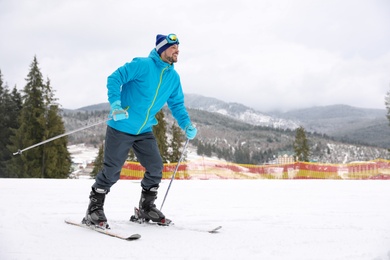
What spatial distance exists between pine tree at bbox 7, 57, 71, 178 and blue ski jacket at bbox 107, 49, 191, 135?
25428 millimetres

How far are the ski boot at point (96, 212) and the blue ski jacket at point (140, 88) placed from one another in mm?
674

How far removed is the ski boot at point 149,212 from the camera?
377 cm

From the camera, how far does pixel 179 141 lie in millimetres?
42406

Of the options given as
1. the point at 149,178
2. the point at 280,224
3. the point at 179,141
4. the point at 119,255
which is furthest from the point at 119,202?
the point at 179,141

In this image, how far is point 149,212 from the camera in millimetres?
3809

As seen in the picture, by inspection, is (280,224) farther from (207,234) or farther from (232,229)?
(207,234)

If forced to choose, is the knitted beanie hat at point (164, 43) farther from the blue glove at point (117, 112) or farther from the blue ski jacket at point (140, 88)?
the blue glove at point (117, 112)

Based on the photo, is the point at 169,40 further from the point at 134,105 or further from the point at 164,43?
the point at 134,105

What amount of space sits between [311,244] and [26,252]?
2246mm

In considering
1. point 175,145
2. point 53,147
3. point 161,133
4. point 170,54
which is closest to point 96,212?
A: point 170,54

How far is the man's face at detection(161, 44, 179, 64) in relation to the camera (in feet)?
11.6

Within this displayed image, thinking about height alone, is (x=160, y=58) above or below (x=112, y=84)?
above

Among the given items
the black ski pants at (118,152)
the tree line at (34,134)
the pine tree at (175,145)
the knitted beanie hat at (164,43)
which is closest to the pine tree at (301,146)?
the pine tree at (175,145)

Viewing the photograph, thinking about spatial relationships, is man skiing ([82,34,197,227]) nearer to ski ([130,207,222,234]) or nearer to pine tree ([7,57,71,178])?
ski ([130,207,222,234])
